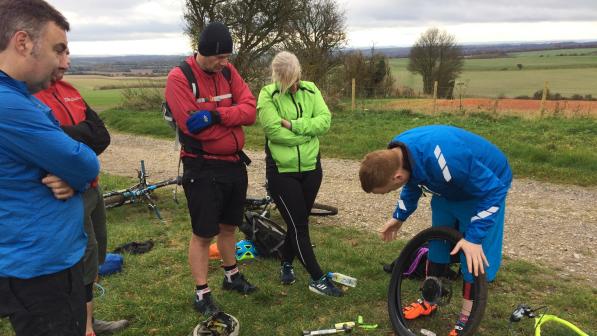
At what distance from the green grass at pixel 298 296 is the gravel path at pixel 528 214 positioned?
0.49 m

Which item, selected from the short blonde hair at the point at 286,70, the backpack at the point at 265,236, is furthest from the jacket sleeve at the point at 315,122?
the backpack at the point at 265,236

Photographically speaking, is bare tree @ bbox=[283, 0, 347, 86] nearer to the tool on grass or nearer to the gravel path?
the gravel path

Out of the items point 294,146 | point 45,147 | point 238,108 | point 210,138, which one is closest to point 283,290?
point 294,146

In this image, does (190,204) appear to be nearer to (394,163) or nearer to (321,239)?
(394,163)

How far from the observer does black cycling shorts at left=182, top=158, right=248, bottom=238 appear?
3586 mm

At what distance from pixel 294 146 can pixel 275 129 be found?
22 centimetres

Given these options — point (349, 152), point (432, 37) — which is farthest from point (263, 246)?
point (432, 37)

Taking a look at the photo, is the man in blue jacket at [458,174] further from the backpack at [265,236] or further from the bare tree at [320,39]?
the bare tree at [320,39]

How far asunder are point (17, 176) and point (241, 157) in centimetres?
203

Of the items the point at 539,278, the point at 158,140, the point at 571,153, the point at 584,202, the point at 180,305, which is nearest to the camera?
the point at 180,305

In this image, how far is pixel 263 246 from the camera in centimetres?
503

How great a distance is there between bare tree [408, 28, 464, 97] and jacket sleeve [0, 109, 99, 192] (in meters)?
43.9

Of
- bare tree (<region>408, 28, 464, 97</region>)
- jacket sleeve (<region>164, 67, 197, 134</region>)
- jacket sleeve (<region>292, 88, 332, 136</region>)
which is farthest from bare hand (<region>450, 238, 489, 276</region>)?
bare tree (<region>408, 28, 464, 97</region>)

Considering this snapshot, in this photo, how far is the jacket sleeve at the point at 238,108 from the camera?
11.8ft
